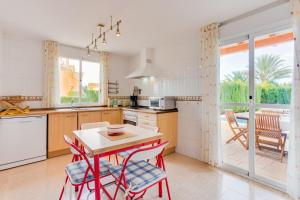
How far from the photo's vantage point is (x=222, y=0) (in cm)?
197

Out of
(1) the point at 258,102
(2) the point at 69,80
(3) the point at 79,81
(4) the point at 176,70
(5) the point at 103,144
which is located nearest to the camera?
(5) the point at 103,144

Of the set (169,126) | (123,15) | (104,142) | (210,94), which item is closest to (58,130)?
(104,142)

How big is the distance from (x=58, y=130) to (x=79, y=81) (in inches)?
55.3

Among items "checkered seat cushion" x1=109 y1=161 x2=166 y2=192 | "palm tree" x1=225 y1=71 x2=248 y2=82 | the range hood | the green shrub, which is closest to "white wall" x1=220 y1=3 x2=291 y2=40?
"palm tree" x1=225 y1=71 x2=248 y2=82

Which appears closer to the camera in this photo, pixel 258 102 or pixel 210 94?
pixel 258 102

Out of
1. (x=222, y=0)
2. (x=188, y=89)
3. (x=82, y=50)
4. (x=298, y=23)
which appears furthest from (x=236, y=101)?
(x=82, y=50)

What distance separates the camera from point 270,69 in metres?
2.23

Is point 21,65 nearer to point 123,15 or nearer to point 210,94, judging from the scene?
point 123,15

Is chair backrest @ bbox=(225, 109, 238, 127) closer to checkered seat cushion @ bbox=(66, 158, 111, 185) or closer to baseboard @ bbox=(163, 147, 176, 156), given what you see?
baseboard @ bbox=(163, 147, 176, 156)

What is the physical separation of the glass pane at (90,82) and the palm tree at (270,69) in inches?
145

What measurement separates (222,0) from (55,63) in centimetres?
344

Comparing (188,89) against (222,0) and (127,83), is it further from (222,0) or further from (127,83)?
(127,83)

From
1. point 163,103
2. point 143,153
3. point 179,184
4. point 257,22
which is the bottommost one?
point 179,184

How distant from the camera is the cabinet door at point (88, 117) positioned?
344cm
